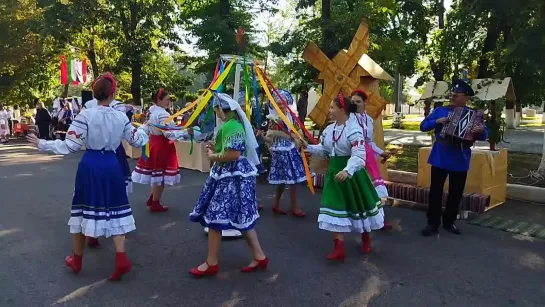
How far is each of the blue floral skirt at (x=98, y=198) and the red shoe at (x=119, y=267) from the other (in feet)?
0.65

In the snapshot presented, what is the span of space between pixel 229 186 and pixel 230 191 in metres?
0.04

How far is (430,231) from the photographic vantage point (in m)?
5.35

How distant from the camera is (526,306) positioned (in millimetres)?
3531

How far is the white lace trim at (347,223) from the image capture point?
4355 millimetres

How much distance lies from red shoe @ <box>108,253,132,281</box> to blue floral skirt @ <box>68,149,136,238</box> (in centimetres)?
20

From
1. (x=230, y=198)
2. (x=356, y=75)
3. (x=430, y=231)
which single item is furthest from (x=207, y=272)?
(x=356, y=75)

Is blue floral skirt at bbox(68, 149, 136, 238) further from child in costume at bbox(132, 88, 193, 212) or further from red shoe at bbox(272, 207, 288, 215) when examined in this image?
red shoe at bbox(272, 207, 288, 215)

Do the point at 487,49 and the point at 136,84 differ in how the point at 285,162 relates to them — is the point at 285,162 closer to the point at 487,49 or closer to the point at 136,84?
the point at 487,49

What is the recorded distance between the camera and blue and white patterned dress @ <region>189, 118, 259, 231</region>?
3891 millimetres

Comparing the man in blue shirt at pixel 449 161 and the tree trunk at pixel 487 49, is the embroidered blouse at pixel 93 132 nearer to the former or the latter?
the man in blue shirt at pixel 449 161

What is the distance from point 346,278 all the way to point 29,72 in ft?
83.0

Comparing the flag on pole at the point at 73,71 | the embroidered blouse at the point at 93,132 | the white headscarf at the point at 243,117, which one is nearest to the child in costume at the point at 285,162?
the white headscarf at the point at 243,117

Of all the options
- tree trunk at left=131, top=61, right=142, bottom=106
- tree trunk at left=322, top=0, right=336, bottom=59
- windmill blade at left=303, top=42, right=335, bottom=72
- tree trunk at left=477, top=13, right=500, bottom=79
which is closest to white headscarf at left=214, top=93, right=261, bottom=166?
windmill blade at left=303, top=42, right=335, bottom=72

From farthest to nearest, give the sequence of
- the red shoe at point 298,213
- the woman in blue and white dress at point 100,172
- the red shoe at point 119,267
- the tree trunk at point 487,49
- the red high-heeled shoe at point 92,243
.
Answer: the tree trunk at point 487,49
the red shoe at point 298,213
the red high-heeled shoe at point 92,243
the red shoe at point 119,267
the woman in blue and white dress at point 100,172
